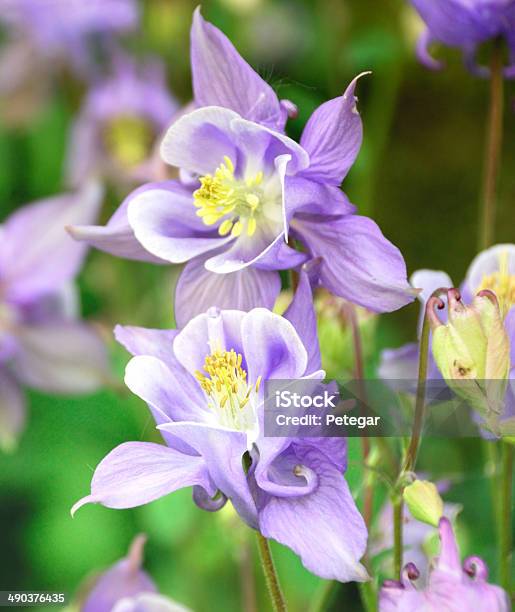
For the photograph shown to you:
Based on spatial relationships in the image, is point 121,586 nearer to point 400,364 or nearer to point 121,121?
point 400,364

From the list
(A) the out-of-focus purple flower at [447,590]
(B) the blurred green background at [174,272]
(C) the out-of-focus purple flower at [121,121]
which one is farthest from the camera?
(C) the out-of-focus purple flower at [121,121]

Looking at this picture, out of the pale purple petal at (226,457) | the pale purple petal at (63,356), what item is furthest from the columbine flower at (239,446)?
the pale purple petal at (63,356)

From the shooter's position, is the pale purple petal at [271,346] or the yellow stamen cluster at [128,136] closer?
the pale purple petal at [271,346]

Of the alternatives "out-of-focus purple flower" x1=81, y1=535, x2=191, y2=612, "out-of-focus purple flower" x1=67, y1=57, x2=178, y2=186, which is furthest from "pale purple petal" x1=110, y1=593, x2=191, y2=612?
"out-of-focus purple flower" x1=67, y1=57, x2=178, y2=186

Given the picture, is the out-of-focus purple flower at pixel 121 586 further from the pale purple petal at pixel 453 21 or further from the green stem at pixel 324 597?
the pale purple petal at pixel 453 21

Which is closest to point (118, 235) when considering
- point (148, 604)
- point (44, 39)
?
point (148, 604)

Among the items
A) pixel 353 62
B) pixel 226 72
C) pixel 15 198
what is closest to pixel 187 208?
pixel 226 72

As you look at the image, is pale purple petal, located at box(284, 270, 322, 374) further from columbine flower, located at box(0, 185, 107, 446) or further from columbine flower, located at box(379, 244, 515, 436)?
columbine flower, located at box(0, 185, 107, 446)
